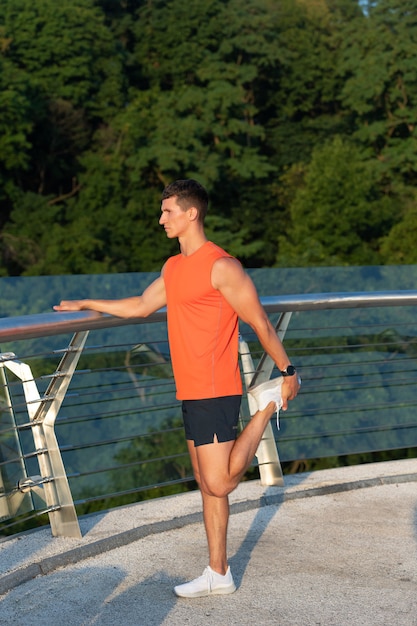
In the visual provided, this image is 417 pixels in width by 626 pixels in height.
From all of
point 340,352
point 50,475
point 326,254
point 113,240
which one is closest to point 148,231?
point 113,240

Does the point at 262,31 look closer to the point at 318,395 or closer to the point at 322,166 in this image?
the point at 322,166

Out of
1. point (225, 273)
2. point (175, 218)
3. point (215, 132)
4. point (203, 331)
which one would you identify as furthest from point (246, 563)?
point (215, 132)

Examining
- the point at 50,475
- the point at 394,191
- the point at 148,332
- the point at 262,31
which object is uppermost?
the point at 262,31

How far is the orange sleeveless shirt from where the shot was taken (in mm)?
3934

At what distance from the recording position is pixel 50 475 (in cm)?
466

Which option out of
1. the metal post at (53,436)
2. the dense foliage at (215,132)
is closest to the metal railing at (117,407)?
the metal post at (53,436)

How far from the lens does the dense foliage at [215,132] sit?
44438mm

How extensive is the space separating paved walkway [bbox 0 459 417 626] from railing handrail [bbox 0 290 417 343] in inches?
34.5

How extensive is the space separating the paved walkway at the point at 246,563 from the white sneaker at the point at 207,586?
27 millimetres

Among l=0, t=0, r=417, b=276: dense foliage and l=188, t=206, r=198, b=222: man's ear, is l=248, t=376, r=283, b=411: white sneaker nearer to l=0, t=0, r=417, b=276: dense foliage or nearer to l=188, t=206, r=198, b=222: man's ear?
l=188, t=206, r=198, b=222: man's ear

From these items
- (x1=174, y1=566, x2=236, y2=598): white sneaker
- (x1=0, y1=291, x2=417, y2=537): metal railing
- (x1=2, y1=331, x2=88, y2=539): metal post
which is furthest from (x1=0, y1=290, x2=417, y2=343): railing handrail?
(x1=174, y1=566, x2=236, y2=598): white sneaker

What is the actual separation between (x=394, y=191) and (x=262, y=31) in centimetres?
1106

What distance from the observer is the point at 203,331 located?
3.96 metres

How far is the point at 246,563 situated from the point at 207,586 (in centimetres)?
43
